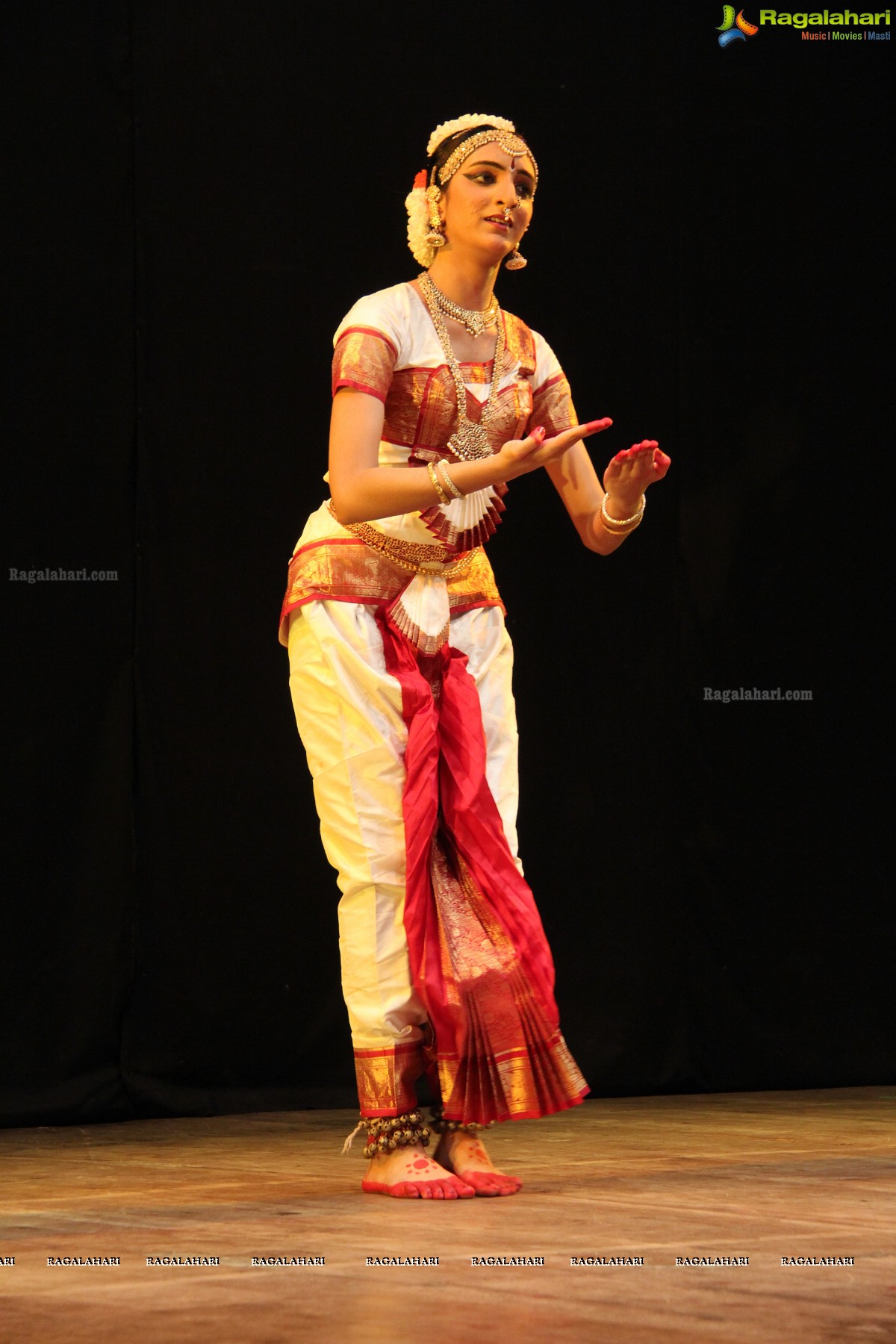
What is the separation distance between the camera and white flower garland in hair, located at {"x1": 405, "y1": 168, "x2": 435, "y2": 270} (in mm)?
3102

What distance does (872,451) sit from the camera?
16.0 feet

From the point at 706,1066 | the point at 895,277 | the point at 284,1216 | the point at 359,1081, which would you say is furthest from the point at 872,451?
the point at 284,1216

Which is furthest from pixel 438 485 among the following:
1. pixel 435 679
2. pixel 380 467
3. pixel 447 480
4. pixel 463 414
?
pixel 435 679

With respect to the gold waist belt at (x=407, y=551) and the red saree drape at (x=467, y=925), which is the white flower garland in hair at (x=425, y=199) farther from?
the red saree drape at (x=467, y=925)

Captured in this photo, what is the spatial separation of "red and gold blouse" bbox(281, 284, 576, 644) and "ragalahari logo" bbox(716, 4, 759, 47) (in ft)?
Answer: 6.52

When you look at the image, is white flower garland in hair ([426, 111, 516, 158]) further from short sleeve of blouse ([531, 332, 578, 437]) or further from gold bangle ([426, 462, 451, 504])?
gold bangle ([426, 462, 451, 504])

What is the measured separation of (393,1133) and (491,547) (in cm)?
195

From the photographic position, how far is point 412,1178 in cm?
279

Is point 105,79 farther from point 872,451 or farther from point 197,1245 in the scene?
point 197,1245

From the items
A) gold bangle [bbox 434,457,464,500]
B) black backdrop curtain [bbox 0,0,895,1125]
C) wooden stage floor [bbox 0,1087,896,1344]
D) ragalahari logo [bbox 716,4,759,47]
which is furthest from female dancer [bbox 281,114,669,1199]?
ragalahari logo [bbox 716,4,759,47]

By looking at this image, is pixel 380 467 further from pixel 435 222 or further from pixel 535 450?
pixel 435 222

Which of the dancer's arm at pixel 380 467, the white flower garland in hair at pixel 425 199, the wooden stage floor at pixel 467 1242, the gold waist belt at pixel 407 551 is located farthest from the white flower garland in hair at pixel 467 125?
the wooden stage floor at pixel 467 1242

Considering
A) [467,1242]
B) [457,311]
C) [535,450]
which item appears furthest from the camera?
[457,311]

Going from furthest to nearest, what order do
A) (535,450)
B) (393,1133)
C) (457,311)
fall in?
(457,311)
(393,1133)
(535,450)
